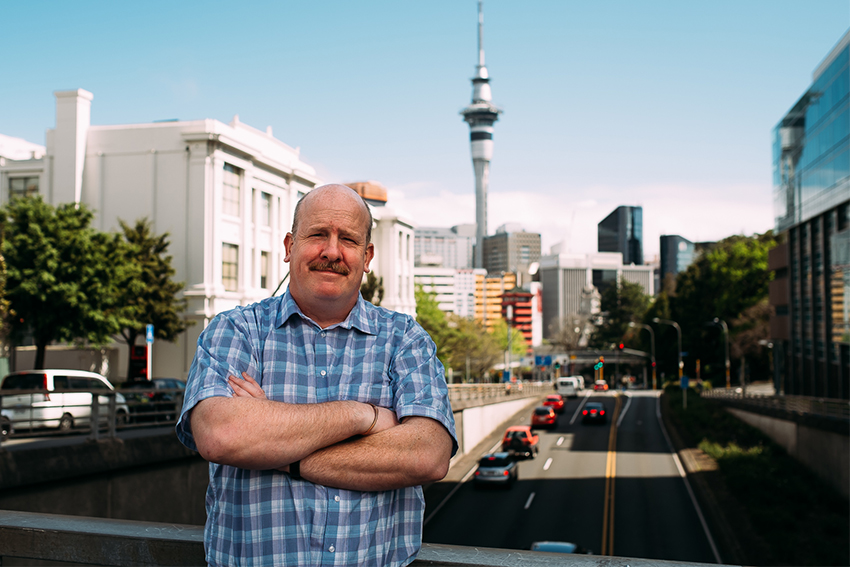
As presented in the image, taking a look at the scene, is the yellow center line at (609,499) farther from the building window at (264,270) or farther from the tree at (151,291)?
the tree at (151,291)

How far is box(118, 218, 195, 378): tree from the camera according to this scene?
1460 inches

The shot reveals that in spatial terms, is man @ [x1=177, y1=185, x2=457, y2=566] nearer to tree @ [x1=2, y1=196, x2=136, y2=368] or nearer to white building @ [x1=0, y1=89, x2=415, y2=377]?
tree @ [x1=2, y1=196, x2=136, y2=368]

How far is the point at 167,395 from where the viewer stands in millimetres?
28203

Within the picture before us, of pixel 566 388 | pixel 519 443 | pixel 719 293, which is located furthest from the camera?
pixel 719 293

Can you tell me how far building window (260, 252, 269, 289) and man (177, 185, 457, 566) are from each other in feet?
147

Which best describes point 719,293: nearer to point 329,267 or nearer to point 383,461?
point 329,267

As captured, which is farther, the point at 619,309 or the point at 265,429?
the point at 619,309

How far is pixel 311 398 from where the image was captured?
258 cm

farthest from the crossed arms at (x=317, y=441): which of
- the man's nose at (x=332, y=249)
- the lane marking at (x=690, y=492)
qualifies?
the lane marking at (x=690, y=492)

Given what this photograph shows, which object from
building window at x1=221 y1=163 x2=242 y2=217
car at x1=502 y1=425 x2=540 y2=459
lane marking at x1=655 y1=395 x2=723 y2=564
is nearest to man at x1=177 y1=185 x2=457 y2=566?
lane marking at x1=655 y1=395 x2=723 y2=564

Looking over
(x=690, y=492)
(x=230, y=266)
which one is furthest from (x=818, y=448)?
(x=230, y=266)

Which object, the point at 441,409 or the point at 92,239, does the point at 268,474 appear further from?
the point at 92,239

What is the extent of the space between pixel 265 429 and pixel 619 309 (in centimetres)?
16552

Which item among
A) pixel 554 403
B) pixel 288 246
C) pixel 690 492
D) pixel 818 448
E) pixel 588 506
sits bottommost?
pixel 588 506
